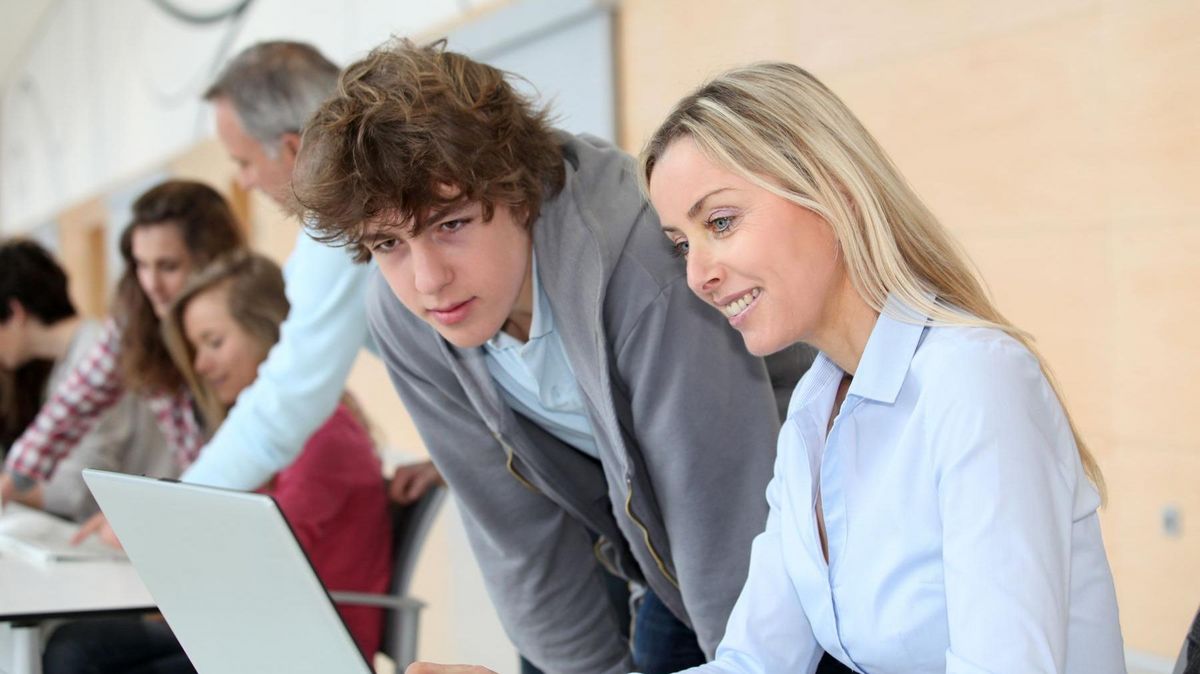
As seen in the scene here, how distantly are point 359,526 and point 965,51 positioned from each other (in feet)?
4.82

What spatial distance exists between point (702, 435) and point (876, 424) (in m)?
0.30

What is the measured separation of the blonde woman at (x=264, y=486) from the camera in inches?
75.2

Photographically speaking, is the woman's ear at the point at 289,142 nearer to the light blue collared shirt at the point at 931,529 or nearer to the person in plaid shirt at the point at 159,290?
the person in plaid shirt at the point at 159,290

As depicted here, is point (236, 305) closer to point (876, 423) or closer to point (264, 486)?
point (264, 486)

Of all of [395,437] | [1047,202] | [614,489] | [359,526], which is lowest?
[395,437]

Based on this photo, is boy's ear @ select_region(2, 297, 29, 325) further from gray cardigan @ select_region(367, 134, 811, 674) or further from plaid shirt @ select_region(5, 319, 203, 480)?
gray cardigan @ select_region(367, 134, 811, 674)

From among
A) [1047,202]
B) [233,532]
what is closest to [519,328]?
[233,532]

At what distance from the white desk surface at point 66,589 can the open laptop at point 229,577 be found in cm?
48

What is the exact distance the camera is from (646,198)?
1287 millimetres

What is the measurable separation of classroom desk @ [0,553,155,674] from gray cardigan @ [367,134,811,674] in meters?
0.53

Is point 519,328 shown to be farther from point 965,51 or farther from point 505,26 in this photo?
point 505,26

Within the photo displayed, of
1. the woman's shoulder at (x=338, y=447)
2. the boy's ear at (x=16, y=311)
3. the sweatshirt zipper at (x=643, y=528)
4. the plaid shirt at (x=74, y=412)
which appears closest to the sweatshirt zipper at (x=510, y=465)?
the sweatshirt zipper at (x=643, y=528)

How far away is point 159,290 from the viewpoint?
101 inches

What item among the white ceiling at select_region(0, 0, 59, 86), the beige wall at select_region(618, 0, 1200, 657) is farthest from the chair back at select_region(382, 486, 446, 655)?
the white ceiling at select_region(0, 0, 59, 86)
